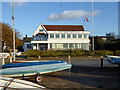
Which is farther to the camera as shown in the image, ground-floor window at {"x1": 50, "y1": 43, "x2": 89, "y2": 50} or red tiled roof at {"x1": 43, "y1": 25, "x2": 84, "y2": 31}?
red tiled roof at {"x1": 43, "y1": 25, "x2": 84, "y2": 31}

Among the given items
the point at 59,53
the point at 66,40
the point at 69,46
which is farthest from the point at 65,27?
the point at 59,53

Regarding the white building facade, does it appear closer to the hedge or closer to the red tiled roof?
the red tiled roof

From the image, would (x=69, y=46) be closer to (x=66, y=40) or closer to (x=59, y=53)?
(x=66, y=40)

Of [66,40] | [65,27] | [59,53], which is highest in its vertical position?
[65,27]

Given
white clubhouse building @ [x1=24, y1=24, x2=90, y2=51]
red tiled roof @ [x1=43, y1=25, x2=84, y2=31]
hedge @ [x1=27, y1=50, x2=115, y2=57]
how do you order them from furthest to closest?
red tiled roof @ [x1=43, y1=25, x2=84, y2=31]
white clubhouse building @ [x1=24, y1=24, x2=90, y2=51]
hedge @ [x1=27, y1=50, x2=115, y2=57]

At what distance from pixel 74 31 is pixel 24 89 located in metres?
35.9

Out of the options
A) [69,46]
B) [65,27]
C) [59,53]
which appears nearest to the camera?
[59,53]

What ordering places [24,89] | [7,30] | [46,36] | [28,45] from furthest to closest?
[28,45] < [46,36] < [7,30] < [24,89]

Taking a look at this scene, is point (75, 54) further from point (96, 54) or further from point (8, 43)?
point (8, 43)

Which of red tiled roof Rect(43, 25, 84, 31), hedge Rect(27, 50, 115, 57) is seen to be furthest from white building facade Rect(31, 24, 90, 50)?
hedge Rect(27, 50, 115, 57)

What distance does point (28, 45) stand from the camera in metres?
59.1

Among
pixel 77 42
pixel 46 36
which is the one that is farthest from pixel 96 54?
pixel 46 36

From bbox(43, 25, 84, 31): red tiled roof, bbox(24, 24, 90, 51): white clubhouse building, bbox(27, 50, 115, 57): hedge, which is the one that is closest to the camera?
bbox(27, 50, 115, 57): hedge

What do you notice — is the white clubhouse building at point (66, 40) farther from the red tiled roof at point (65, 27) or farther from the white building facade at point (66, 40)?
the red tiled roof at point (65, 27)
